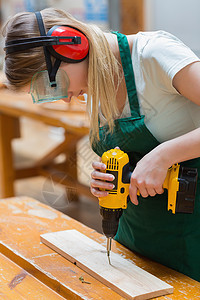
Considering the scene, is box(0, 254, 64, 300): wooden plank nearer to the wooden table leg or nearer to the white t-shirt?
the white t-shirt

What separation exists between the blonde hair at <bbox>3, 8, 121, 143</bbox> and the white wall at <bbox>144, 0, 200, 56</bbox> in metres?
2.48

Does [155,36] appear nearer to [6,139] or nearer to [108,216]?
[108,216]

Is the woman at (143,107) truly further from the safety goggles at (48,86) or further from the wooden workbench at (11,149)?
the wooden workbench at (11,149)

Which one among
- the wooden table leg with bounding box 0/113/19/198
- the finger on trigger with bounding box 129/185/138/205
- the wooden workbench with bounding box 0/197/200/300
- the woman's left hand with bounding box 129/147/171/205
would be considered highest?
the woman's left hand with bounding box 129/147/171/205

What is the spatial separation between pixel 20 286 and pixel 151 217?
48 centimetres

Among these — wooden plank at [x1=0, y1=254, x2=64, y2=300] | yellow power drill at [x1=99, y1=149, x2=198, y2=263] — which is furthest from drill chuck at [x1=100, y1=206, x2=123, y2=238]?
wooden plank at [x1=0, y1=254, x2=64, y2=300]

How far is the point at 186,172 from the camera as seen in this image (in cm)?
117

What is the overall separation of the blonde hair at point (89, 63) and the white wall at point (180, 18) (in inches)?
97.4

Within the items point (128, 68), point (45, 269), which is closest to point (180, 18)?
point (128, 68)

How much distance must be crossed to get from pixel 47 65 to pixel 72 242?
0.61 m

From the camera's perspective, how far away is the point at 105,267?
4.10ft

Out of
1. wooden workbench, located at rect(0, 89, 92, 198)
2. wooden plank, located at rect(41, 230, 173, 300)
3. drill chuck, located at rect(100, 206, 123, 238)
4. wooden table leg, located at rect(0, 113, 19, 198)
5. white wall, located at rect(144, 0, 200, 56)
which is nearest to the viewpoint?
wooden plank, located at rect(41, 230, 173, 300)

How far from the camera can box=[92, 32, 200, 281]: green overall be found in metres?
1.30

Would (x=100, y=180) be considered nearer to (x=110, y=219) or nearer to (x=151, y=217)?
(x=110, y=219)
